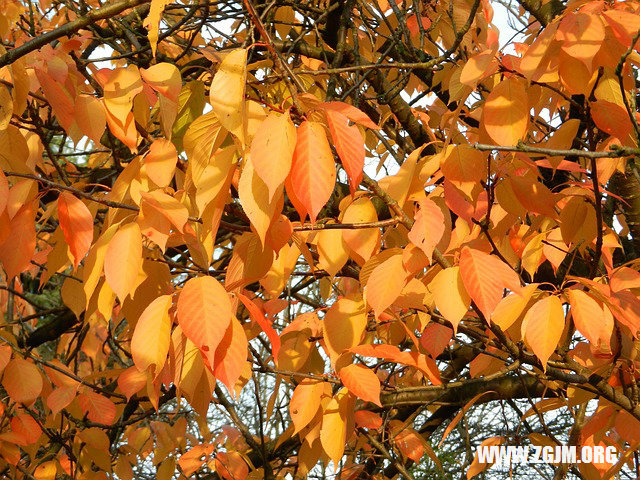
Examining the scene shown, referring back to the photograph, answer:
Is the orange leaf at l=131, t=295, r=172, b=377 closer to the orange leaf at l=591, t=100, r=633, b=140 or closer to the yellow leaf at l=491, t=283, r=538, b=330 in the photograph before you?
the yellow leaf at l=491, t=283, r=538, b=330

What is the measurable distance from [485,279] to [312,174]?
0.33m

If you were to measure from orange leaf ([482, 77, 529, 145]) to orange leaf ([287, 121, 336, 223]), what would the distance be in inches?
15.5

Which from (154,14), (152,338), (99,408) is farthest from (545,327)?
(99,408)

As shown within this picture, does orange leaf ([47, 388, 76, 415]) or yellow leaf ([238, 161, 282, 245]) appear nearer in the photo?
yellow leaf ([238, 161, 282, 245])

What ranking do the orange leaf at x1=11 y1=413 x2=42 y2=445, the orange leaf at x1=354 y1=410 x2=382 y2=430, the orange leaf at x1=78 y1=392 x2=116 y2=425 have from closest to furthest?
the orange leaf at x1=354 y1=410 x2=382 y2=430 < the orange leaf at x1=78 y1=392 x2=116 y2=425 < the orange leaf at x1=11 y1=413 x2=42 y2=445

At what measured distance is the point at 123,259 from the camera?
100 cm

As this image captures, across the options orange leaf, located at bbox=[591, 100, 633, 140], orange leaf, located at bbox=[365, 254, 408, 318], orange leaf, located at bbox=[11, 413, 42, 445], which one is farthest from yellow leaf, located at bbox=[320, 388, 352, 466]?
orange leaf, located at bbox=[11, 413, 42, 445]

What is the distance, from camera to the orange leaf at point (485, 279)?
1.02 meters

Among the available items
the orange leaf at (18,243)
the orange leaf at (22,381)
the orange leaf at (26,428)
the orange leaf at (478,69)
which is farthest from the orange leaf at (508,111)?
the orange leaf at (26,428)

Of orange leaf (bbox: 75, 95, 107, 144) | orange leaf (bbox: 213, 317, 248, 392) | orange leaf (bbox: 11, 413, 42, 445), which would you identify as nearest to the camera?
orange leaf (bbox: 213, 317, 248, 392)

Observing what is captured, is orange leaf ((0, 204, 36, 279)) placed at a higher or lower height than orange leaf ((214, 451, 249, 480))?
higher

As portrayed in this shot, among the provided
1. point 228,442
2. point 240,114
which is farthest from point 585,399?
point 228,442

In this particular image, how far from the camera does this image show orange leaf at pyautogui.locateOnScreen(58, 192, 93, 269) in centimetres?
113

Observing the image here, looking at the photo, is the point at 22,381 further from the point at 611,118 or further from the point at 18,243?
the point at 611,118
